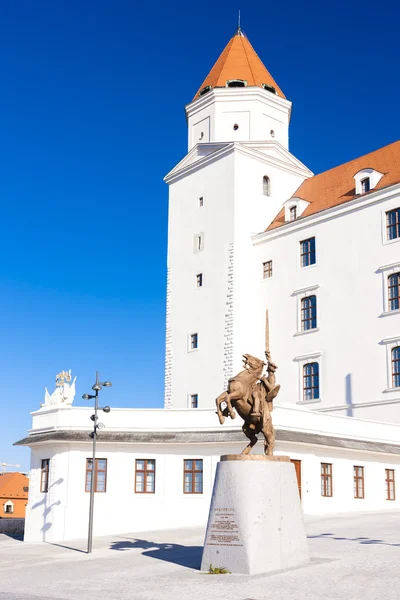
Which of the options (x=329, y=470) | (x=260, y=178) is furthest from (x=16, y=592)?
(x=260, y=178)

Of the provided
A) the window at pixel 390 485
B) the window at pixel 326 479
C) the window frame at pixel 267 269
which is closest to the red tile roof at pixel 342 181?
the window frame at pixel 267 269

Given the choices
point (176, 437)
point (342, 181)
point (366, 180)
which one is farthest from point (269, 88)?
point (176, 437)

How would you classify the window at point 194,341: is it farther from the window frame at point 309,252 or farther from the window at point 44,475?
the window at point 44,475

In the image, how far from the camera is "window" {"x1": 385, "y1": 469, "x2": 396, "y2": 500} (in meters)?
34.1

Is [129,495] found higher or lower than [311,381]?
lower

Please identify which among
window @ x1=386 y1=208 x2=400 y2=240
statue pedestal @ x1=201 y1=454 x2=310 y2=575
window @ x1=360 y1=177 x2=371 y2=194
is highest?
window @ x1=360 y1=177 x2=371 y2=194

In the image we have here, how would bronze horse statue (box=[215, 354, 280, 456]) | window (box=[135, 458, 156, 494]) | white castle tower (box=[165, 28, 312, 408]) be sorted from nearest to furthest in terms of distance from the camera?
1. bronze horse statue (box=[215, 354, 280, 456])
2. window (box=[135, 458, 156, 494])
3. white castle tower (box=[165, 28, 312, 408])

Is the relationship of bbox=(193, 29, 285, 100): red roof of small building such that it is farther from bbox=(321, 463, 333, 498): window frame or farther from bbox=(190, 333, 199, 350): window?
bbox=(321, 463, 333, 498): window frame

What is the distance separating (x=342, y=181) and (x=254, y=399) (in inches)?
1226

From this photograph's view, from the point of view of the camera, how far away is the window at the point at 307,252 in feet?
143

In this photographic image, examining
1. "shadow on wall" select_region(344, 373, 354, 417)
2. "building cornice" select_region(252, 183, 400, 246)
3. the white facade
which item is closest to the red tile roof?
"building cornice" select_region(252, 183, 400, 246)

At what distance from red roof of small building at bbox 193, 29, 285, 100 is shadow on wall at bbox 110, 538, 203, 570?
34.3 metres

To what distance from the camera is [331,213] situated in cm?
4256

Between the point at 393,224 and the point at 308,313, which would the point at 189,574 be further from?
the point at 308,313
